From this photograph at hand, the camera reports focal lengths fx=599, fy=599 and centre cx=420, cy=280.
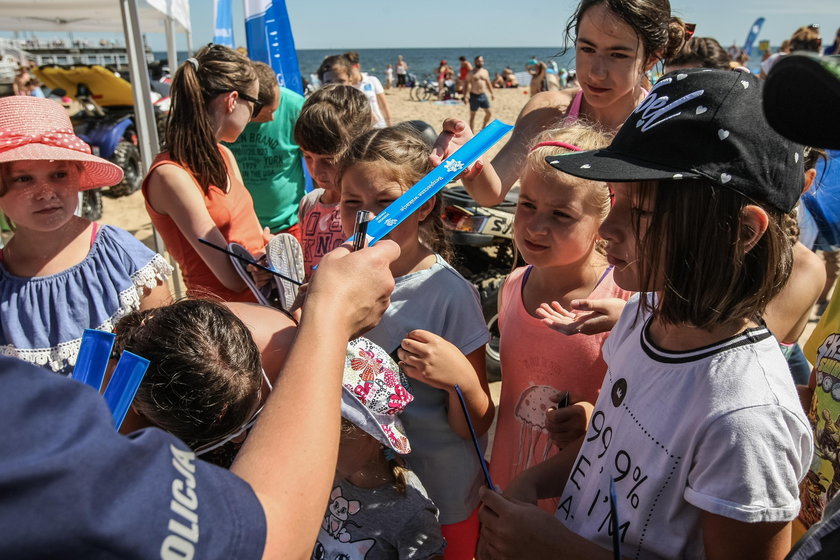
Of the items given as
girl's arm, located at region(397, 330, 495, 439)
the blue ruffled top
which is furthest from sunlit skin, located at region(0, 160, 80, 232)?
girl's arm, located at region(397, 330, 495, 439)

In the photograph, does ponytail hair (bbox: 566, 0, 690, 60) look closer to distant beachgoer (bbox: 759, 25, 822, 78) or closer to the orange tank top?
the orange tank top

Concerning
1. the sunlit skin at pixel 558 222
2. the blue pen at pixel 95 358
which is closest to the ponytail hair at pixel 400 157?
the sunlit skin at pixel 558 222

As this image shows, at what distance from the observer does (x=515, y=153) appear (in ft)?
7.96

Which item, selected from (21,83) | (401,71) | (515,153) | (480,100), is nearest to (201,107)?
(515,153)

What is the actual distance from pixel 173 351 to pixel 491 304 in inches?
127

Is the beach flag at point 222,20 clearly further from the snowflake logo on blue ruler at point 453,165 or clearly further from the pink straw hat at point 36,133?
the snowflake logo on blue ruler at point 453,165

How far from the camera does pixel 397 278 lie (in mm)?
1918

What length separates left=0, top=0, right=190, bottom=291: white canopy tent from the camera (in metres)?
4.77

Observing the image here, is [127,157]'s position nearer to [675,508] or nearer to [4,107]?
[4,107]

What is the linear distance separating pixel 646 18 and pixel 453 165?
1252 millimetres

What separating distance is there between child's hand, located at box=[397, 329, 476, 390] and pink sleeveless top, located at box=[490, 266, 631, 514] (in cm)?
25

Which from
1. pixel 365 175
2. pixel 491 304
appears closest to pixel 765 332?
pixel 365 175

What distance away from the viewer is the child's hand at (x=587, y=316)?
1.51m

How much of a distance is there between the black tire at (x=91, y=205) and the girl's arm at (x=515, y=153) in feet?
20.5
